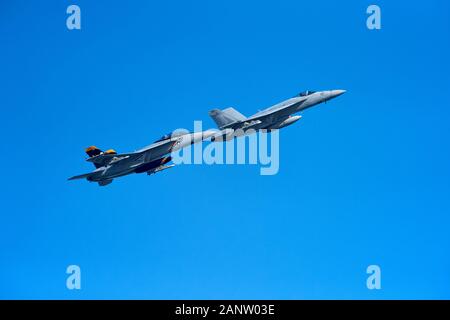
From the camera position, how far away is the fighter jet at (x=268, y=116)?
70062 millimetres

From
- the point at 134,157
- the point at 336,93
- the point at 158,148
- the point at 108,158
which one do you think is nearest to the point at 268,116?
the point at 336,93

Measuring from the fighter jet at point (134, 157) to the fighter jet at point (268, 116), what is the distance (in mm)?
3196

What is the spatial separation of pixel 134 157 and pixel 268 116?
14246 millimetres

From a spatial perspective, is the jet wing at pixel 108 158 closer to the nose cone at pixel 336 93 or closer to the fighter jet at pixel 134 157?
the fighter jet at pixel 134 157

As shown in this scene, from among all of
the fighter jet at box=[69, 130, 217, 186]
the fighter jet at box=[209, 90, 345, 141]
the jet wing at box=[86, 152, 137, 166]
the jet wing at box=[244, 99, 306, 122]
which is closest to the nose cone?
the fighter jet at box=[209, 90, 345, 141]

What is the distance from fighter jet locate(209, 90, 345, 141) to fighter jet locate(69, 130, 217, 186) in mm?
3196

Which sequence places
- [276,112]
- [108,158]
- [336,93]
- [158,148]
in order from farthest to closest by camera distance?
[336,93] → [276,112] → [158,148] → [108,158]

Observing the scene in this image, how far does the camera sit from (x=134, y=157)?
218 ft

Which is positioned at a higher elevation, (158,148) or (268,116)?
(268,116)

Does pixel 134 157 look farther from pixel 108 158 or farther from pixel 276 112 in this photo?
pixel 276 112

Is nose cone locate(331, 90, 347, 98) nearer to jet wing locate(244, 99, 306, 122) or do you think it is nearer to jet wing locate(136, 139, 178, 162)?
jet wing locate(244, 99, 306, 122)

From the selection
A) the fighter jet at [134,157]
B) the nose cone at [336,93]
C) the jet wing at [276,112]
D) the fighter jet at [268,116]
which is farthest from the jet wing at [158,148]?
the nose cone at [336,93]

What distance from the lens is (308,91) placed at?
72625mm
